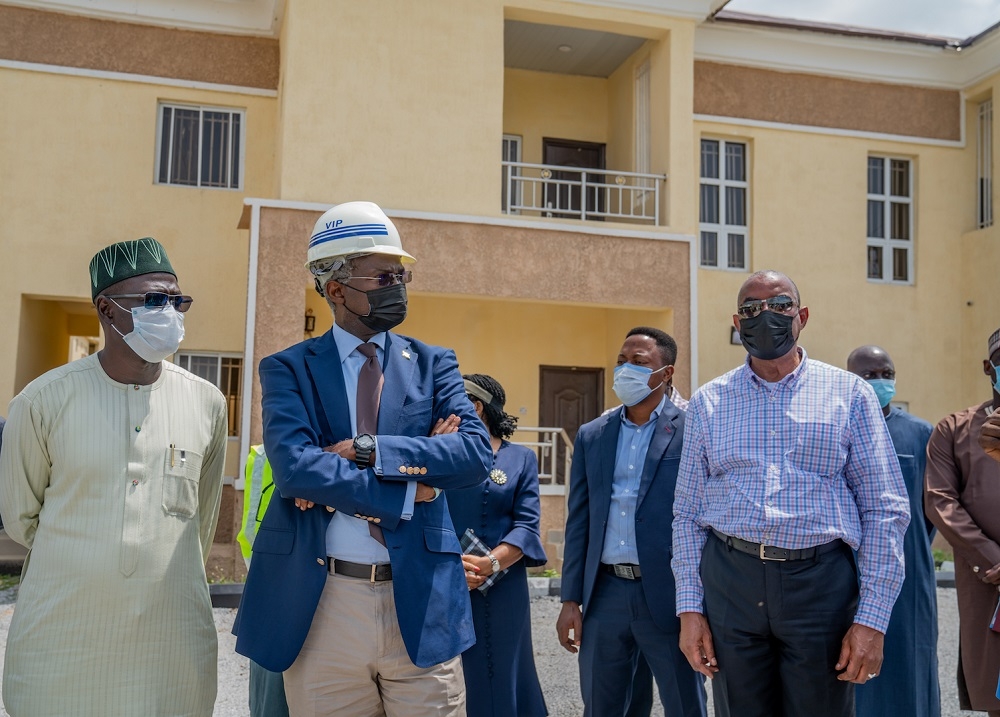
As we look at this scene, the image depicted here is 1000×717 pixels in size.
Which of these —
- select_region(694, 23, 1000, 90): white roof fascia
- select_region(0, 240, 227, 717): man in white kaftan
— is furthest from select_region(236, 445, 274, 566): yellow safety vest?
select_region(694, 23, 1000, 90): white roof fascia

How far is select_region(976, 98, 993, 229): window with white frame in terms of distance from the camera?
1508 cm

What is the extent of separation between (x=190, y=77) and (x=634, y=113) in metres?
6.08

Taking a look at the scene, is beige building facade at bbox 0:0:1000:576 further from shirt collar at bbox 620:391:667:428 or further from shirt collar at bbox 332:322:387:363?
shirt collar at bbox 332:322:387:363

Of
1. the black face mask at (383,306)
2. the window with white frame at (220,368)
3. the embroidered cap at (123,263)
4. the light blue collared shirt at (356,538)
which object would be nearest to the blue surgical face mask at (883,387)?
the black face mask at (383,306)

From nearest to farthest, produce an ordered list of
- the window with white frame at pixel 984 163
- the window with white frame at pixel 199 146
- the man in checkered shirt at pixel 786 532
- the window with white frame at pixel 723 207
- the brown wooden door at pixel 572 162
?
the man in checkered shirt at pixel 786 532, the window with white frame at pixel 199 146, the window with white frame at pixel 723 207, the brown wooden door at pixel 572 162, the window with white frame at pixel 984 163

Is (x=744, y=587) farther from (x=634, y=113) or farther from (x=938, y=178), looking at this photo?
(x=938, y=178)

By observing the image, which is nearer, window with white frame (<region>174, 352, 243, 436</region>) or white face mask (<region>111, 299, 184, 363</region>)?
white face mask (<region>111, 299, 184, 363</region>)

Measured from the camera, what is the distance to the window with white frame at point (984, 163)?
15.1 m

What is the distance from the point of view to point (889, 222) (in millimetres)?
15164

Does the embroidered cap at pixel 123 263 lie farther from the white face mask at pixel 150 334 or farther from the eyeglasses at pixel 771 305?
the eyeglasses at pixel 771 305

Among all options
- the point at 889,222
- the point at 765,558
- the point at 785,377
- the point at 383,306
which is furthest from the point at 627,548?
the point at 889,222

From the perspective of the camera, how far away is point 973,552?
4.33 m

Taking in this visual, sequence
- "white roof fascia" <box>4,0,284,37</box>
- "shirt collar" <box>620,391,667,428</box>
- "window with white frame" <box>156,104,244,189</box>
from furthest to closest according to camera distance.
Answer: "window with white frame" <box>156,104,244,189</box> < "white roof fascia" <box>4,0,284,37</box> < "shirt collar" <box>620,391,667,428</box>

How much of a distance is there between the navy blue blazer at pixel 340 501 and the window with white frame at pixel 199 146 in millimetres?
10771
